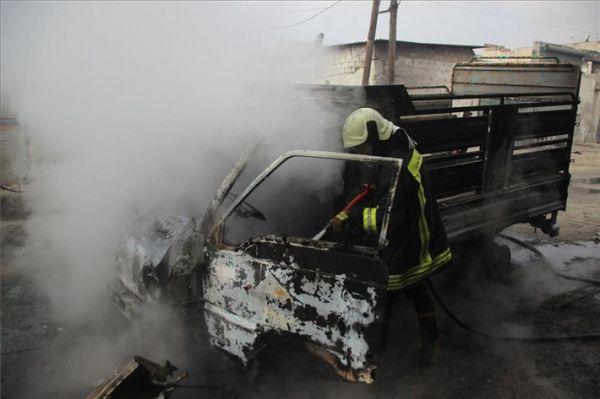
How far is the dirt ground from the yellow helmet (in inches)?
53.0

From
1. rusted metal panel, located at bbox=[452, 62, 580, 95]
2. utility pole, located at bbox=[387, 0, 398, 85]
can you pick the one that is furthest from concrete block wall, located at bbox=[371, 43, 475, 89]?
rusted metal panel, located at bbox=[452, 62, 580, 95]

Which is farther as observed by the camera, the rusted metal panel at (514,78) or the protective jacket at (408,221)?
the rusted metal panel at (514,78)

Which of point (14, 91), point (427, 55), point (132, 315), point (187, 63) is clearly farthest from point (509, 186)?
point (427, 55)

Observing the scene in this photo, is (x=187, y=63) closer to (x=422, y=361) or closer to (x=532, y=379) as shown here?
(x=422, y=361)

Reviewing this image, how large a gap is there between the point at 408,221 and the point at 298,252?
84cm

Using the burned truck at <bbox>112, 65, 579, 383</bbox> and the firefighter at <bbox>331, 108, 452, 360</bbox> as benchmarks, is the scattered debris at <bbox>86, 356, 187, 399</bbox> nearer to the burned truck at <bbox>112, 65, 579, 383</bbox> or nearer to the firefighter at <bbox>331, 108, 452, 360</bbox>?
the burned truck at <bbox>112, 65, 579, 383</bbox>

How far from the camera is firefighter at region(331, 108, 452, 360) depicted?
9.57ft

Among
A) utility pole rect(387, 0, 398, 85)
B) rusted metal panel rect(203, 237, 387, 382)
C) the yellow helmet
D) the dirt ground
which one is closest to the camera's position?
rusted metal panel rect(203, 237, 387, 382)

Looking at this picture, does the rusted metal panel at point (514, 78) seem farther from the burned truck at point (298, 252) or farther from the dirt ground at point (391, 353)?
the dirt ground at point (391, 353)

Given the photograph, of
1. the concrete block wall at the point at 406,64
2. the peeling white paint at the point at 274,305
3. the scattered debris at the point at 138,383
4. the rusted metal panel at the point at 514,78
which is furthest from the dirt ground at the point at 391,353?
the concrete block wall at the point at 406,64

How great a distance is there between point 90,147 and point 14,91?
154cm

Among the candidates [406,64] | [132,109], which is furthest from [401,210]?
[406,64]

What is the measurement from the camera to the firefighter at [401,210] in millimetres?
2916

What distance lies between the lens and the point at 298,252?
2627 millimetres
